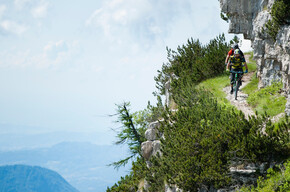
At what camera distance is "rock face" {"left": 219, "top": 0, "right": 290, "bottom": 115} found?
514 inches

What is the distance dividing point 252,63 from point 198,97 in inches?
285

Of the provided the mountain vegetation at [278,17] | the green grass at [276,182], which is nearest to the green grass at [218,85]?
the mountain vegetation at [278,17]

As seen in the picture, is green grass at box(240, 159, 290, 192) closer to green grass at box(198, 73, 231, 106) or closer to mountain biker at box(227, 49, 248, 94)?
mountain biker at box(227, 49, 248, 94)

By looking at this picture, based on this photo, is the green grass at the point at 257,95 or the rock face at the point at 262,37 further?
the green grass at the point at 257,95

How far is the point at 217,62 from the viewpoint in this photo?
1894 centimetres

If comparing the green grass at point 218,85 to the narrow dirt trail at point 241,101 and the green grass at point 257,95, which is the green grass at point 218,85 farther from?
the narrow dirt trail at point 241,101

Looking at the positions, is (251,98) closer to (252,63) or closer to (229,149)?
(229,149)

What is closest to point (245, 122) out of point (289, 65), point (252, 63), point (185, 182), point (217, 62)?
point (185, 182)

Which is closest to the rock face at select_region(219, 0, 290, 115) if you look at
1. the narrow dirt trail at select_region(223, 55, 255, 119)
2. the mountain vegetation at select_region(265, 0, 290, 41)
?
the mountain vegetation at select_region(265, 0, 290, 41)

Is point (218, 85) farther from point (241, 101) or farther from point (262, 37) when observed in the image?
point (262, 37)

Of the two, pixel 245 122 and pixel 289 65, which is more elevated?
pixel 289 65

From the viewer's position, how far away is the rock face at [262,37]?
42.8 feet

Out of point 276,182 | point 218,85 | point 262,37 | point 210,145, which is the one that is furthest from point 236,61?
point 276,182

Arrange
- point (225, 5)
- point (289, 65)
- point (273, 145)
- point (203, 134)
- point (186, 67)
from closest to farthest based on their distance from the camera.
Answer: point (273, 145)
point (203, 134)
point (289, 65)
point (225, 5)
point (186, 67)
